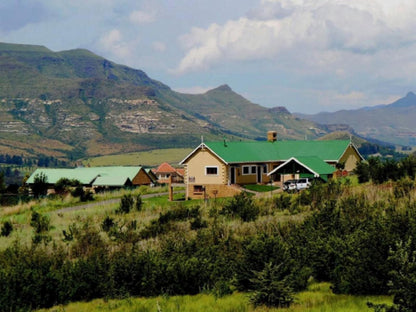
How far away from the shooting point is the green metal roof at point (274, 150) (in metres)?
55.5

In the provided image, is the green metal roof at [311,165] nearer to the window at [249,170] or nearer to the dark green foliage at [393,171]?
the window at [249,170]

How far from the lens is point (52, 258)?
647 inches

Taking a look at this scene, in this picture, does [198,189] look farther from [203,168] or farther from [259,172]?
[259,172]

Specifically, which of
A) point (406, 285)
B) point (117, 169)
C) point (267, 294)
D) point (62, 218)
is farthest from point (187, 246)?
point (117, 169)

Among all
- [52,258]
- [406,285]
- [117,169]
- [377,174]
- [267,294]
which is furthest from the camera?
[117,169]

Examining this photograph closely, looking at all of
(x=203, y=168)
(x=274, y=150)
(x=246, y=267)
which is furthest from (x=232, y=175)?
(x=246, y=267)

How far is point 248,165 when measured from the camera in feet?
183

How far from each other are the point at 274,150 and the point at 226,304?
49.8 metres

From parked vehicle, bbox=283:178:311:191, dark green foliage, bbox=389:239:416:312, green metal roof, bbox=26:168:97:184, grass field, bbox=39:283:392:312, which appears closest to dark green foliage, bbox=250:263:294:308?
grass field, bbox=39:283:392:312

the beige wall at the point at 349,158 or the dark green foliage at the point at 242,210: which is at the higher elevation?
the beige wall at the point at 349,158

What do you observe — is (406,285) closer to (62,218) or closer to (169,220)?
(169,220)

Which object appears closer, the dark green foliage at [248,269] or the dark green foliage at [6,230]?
the dark green foliage at [248,269]

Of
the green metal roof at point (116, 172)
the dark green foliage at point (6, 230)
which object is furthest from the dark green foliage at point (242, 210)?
the green metal roof at point (116, 172)

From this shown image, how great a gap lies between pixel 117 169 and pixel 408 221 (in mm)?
71536
